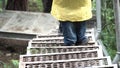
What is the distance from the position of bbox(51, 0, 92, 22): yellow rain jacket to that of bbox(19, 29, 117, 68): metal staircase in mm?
297

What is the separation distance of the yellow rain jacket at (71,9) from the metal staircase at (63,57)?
297 millimetres

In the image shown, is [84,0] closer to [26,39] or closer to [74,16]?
[74,16]

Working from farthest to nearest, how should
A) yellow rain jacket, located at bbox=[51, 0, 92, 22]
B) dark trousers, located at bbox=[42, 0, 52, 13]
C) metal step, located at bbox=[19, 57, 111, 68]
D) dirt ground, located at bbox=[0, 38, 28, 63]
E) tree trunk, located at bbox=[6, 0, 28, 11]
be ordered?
tree trunk, located at bbox=[6, 0, 28, 11] → dark trousers, located at bbox=[42, 0, 52, 13] → dirt ground, located at bbox=[0, 38, 28, 63] → yellow rain jacket, located at bbox=[51, 0, 92, 22] → metal step, located at bbox=[19, 57, 111, 68]

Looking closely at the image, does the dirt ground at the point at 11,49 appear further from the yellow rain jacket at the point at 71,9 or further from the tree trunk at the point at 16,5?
the yellow rain jacket at the point at 71,9

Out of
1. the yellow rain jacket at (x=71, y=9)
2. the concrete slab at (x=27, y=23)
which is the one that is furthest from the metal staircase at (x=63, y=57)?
the concrete slab at (x=27, y=23)

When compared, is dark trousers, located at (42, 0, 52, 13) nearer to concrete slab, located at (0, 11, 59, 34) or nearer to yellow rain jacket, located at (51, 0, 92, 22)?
concrete slab, located at (0, 11, 59, 34)

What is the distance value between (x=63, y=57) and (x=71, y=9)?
1.78ft

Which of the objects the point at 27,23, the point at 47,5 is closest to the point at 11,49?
the point at 27,23

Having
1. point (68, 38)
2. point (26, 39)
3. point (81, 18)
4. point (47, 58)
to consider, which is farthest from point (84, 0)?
point (26, 39)

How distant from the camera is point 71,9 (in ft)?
12.1

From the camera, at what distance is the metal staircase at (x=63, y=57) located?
10.1 feet

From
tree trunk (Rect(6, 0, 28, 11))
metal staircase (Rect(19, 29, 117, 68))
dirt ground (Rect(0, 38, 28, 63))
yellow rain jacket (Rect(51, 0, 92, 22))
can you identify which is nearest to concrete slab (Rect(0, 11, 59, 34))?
dirt ground (Rect(0, 38, 28, 63))

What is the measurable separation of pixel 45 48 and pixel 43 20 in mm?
3362

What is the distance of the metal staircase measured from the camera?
3074mm
